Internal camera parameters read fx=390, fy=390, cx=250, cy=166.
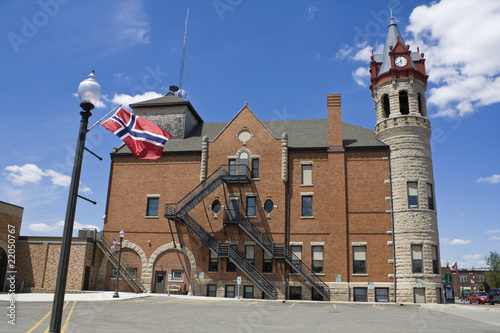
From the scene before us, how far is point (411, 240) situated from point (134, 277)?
23.2 metres

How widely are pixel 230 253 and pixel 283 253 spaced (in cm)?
433

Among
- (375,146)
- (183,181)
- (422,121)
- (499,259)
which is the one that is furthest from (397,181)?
(499,259)

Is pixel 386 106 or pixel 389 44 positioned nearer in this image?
pixel 386 106

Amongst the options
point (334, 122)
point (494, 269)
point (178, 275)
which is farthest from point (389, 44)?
point (494, 269)

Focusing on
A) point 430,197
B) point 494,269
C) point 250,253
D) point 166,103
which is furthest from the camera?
point 494,269

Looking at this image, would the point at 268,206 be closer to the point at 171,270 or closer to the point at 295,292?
the point at 295,292

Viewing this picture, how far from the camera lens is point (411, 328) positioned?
14.6 meters

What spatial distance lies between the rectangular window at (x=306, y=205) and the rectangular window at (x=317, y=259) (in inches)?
114

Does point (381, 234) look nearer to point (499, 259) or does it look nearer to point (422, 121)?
point (422, 121)

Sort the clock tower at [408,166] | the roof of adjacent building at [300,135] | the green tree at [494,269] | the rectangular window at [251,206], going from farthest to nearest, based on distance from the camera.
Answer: the green tree at [494,269] < the roof of adjacent building at [300,135] < the rectangular window at [251,206] < the clock tower at [408,166]

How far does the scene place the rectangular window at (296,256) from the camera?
31480 millimetres

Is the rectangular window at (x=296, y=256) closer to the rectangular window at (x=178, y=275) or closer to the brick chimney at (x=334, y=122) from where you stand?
the brick chimney at (x=334, y=122)

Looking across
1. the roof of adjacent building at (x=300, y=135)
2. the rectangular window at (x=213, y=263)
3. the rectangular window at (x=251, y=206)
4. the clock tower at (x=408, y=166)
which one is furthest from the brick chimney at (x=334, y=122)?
the rectangular window at (x=213, y=263)

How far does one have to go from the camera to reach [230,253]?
31766 mm
